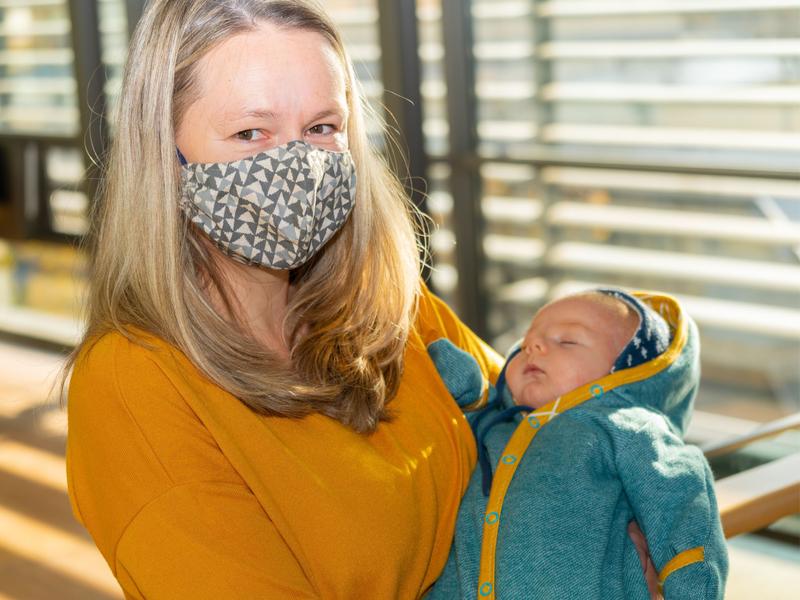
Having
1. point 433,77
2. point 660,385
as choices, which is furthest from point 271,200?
point 433,77

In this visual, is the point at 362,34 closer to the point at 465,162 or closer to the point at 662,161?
the point at 465,162

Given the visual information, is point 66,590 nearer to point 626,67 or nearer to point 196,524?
point 196,524

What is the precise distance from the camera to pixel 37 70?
5.39 m

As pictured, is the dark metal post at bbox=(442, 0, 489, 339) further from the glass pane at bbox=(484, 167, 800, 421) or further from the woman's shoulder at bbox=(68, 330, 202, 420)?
the woman's shoulder at bbox=(68, 330, 202, 420)

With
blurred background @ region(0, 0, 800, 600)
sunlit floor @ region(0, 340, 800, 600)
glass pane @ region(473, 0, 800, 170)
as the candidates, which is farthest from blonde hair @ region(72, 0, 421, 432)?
glass pane @ region(473, 0, 800, 170)

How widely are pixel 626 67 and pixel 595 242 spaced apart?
26.0 inches

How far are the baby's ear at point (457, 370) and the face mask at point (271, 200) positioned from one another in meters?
0.30

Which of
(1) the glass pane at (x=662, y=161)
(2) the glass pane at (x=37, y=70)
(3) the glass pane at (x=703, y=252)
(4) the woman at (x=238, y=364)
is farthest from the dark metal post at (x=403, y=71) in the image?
(4) the woman at (x=238, y=364)

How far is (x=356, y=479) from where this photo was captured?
1.31 meters

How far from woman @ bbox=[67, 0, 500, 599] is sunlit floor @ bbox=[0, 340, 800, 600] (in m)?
0.61

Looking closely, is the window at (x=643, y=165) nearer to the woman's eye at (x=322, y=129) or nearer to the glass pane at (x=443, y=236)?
the glass pane at (x=443, y=236)

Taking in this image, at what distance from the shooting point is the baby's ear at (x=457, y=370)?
159 centimetres

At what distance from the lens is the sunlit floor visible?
1.71m

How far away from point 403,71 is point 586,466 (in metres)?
2.69
